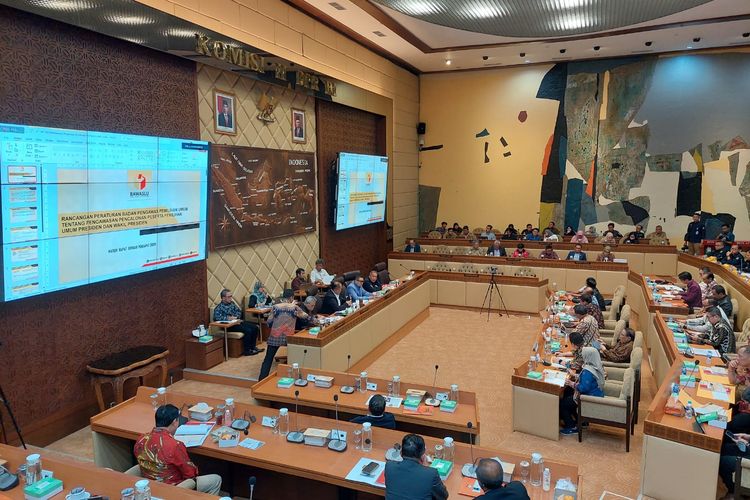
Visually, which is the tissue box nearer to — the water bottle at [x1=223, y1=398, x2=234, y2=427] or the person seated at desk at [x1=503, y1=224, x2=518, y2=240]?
the water bottle at [x1=223, y1=398, x2=234, y2=427]

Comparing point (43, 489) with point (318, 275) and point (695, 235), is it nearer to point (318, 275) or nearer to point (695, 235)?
point (318, 275)

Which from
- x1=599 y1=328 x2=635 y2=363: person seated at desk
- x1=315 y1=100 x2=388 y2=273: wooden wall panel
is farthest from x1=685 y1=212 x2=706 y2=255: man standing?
x1=599 y1=328 x2=635 y2=363: person seated at desk

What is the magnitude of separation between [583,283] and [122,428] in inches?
377

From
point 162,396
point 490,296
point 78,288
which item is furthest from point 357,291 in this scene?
point 162,396

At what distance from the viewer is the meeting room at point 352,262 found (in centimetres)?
416

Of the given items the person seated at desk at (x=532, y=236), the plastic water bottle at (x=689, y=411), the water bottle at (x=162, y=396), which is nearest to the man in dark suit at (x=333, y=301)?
the water bottle at (x=162, y=396)

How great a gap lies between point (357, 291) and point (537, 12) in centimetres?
524

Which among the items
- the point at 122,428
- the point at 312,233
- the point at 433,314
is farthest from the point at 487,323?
the point at 122,428

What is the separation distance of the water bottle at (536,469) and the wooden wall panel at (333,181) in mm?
7867

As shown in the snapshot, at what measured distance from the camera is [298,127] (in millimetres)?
9875

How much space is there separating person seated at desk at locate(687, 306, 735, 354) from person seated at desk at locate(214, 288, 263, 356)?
6082 mm

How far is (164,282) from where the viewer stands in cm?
690

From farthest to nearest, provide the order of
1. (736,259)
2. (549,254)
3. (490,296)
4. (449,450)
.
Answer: (549,254) < (490,296) < (736,259) < (449,450)

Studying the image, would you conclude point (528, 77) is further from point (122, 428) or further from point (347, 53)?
point (122, 428)
